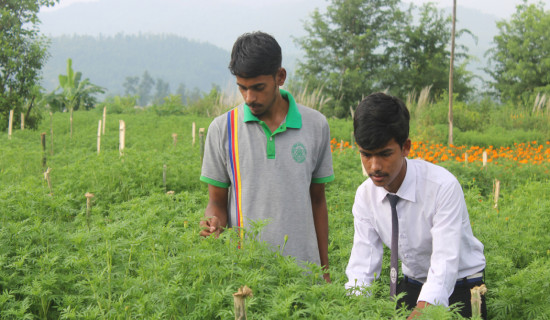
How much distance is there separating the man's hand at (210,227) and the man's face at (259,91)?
0.60m

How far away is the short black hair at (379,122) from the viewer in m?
Answer: 2.25

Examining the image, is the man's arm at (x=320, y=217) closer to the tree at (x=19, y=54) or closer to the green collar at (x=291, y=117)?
the green collar at (x=291, y=117)

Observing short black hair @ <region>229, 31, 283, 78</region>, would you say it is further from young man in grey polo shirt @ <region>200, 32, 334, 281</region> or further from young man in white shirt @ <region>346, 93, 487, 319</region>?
young man in white shirt @ <region>346, 93, 487, 319</region>

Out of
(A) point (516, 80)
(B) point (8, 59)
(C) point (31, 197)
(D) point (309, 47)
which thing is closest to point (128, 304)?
(C) point (31, 197)

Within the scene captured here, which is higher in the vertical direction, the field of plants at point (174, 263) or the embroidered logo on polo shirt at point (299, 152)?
the embroidered logo on polo shirt at point (299, 152)

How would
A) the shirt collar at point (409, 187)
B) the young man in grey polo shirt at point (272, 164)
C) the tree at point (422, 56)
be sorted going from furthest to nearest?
the tree at point (422, 56), the young man in grey polo shirt at point (272, 164), the shirt collar at point (409, 187)

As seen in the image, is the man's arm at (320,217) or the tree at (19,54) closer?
the man's arm at (320,217)

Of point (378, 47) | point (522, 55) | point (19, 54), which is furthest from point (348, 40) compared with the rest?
point (19, 54)

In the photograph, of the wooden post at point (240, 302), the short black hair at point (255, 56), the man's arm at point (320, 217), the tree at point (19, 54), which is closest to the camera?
the wooden post at point (240, 302)

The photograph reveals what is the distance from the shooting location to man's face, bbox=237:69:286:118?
8.57 ft

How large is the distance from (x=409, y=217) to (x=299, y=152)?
2.20 ft

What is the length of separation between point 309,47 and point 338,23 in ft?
7.07

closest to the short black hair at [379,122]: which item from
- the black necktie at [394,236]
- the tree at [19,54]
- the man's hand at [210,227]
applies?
the black necktie at [394,236]

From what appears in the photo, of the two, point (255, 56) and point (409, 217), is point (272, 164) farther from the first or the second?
point (409, 217)
